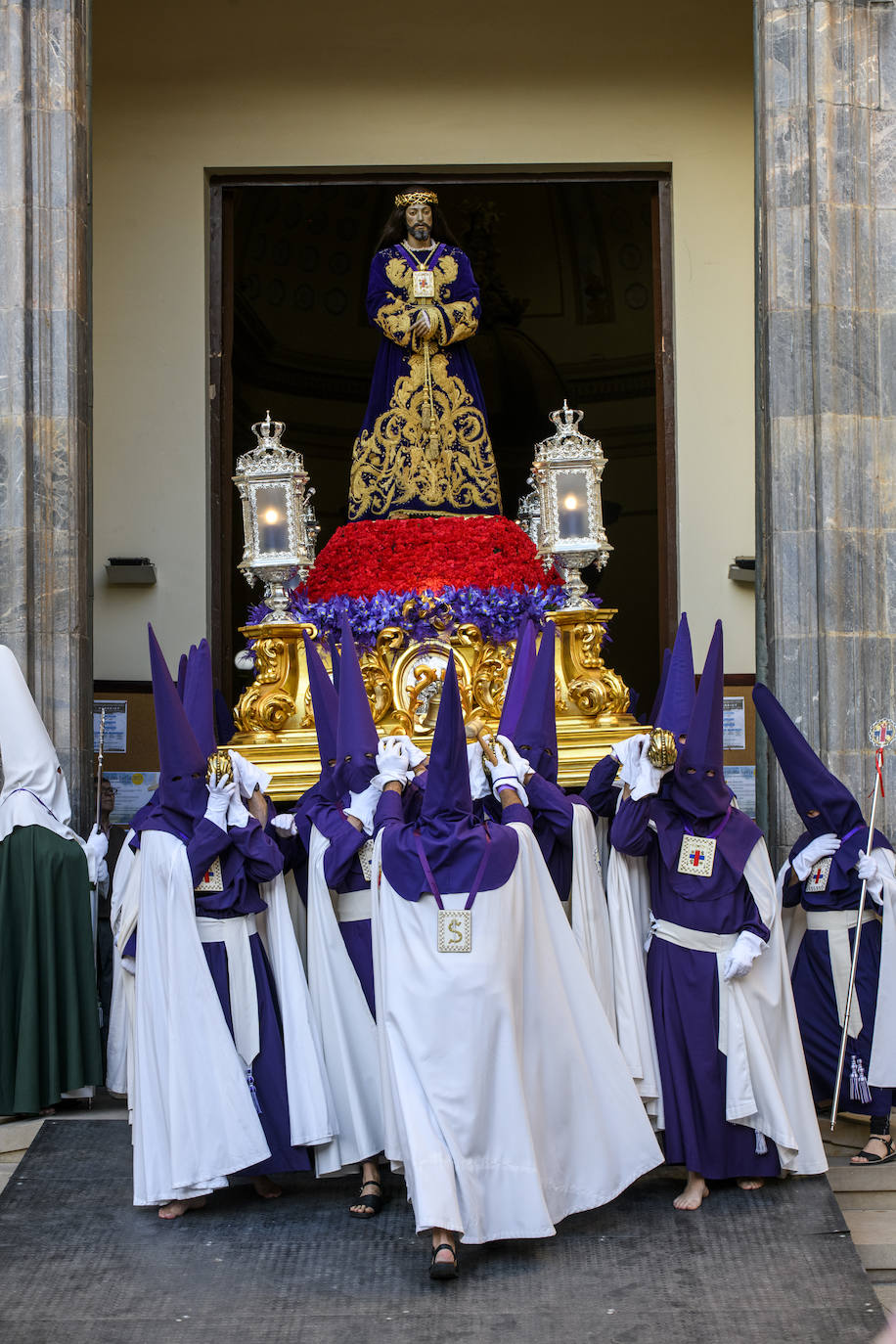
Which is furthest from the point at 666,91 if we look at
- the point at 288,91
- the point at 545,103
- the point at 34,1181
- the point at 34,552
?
the point at 34,1181

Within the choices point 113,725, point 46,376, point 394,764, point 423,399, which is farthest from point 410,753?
point 113,725

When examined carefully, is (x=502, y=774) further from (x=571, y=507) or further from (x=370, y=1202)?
(x=571, y=507)

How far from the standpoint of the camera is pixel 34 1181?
18.6 feet

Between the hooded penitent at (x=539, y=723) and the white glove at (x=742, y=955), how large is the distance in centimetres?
93

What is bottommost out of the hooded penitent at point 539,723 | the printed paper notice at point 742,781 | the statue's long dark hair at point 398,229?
the printed paper notice at point 742,781

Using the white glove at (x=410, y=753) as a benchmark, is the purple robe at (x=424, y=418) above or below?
above

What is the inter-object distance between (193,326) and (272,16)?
2.09 m

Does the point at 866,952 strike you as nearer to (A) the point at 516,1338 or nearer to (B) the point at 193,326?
(A) the point at 516,1338

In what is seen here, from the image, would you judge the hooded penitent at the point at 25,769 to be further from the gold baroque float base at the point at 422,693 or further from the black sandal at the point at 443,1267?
the black sandal at the point at 443,1267

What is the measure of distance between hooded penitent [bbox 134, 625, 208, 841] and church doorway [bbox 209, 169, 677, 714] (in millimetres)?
6606

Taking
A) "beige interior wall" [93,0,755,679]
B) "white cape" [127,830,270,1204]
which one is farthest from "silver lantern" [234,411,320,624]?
"white cape" [127,830,270,1204]

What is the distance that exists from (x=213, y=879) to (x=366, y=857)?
542mm

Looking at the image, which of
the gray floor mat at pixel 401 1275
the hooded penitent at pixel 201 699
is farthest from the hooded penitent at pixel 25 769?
the gray floor mat at pixel 401 1275

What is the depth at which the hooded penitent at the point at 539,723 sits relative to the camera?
5.99 m
